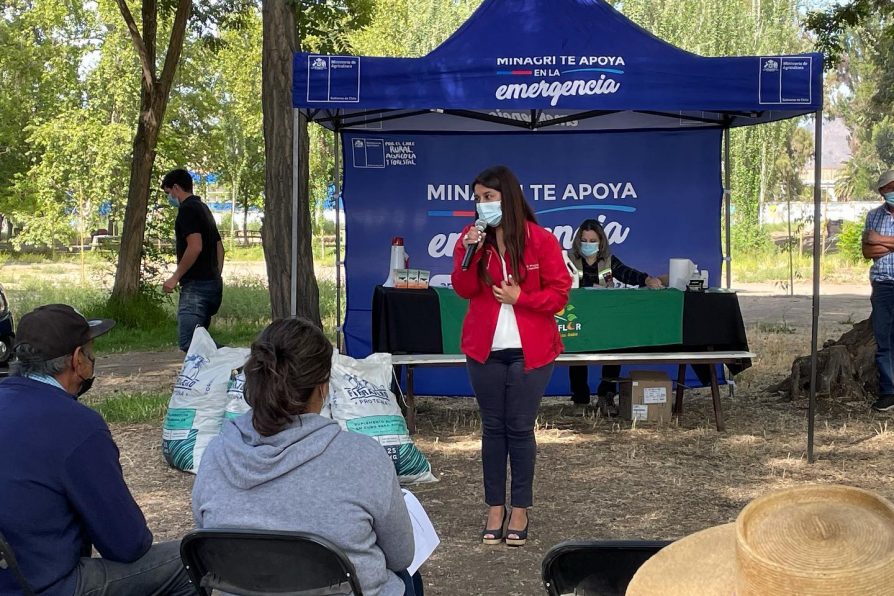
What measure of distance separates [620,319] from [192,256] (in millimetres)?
3084

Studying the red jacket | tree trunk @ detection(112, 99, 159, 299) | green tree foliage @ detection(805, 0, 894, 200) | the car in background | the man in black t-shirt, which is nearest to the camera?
the red jacket

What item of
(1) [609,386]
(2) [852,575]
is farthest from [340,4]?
(2) [852,575]

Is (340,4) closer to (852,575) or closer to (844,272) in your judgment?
(852,575)

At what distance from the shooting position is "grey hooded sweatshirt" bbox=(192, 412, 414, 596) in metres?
2.48

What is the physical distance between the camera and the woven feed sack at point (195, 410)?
614cm

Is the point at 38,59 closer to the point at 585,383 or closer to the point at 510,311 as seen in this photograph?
the point at 585,383

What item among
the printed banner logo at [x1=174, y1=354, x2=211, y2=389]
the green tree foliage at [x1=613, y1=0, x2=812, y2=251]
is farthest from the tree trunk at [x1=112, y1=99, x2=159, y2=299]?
the green tree foliage at [x1=613, y1=0, x2=812, y2=251]

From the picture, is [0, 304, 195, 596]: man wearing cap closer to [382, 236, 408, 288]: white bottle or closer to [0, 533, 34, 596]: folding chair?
[0, 533, 34, 596]: folding chair

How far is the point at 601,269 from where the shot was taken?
7762 mm

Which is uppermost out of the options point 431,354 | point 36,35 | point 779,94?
point 36,35

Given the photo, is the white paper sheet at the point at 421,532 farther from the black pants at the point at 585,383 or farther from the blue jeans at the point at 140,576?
the black pants at the point at 585,383

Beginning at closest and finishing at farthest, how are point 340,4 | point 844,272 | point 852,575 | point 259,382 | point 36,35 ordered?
point 852,575 → point 259,382 → point 340,4 → point 844,272 → point 36,35

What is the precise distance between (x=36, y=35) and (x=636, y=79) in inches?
1216

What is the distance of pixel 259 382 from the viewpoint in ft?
8.47
